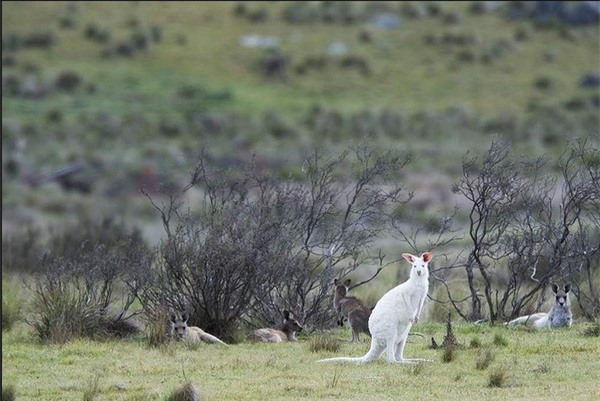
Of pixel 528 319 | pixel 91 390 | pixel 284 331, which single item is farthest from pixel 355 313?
pixel 91 390

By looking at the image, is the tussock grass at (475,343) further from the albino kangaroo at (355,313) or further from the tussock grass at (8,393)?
the tussock grass at (8,393)

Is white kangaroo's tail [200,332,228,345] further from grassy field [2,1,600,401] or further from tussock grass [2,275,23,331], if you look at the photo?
grassy field [2,1,600,401]

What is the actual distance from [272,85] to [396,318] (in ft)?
124

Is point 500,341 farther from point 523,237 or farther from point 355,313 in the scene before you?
point 523,237

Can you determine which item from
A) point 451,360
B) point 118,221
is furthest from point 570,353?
point 118,221

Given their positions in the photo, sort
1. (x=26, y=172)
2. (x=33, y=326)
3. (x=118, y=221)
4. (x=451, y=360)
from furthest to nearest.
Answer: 1. (x=26, y=172)
2. (x=118, y=221)
3. (x=33, y=326)
4. (x=451, y=360)

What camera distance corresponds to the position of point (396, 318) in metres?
15.9

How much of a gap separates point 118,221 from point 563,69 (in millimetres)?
24818

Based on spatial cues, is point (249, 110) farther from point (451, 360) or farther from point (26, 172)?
point (451, 360)

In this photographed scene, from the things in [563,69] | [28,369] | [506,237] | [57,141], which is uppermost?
[563,69]

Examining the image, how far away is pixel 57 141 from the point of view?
4694 centimetres

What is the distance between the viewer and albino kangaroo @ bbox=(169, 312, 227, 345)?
1862 cm

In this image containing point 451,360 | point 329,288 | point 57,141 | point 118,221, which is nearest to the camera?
point 451,360

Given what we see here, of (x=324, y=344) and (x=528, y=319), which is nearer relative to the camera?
(x=324, y=344)
